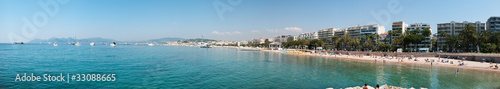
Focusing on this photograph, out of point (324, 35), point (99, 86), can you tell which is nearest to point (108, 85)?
point (99, 86)

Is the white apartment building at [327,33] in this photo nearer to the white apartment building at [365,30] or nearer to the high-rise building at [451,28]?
the white apartment building at [365,30]

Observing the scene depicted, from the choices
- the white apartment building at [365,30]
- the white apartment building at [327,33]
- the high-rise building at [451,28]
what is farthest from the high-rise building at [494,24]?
→ the white apartment building at [327,33]

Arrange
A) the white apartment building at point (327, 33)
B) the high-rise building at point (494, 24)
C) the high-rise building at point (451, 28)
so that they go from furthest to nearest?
the white apartment building at point (327, 33) → the high-rise building at point (451, 28) → the high-rise building at point (494, 24)

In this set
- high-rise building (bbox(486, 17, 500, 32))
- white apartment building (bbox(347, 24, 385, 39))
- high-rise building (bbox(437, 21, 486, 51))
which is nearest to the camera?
high-rise building (bbox(486, 17, 500, 32))

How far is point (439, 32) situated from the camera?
73562 mm

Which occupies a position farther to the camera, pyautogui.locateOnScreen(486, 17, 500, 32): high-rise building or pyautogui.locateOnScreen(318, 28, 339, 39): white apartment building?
pyautogui.locateOnScreen(318, 28, 339, 39): white apartment building

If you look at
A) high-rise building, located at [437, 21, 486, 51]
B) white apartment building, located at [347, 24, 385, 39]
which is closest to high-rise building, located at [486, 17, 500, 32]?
high-rise building, located at [437, 21, 486, 51]

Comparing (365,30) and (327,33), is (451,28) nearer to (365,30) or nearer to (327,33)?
(365,30)

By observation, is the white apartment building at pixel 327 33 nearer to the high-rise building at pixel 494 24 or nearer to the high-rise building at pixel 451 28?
the high-rise building at pixel 451 28

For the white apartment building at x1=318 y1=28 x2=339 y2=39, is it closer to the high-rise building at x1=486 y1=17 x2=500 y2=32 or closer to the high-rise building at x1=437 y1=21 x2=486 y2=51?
the high-rise building at x1=437 y1=21 x2=486 y2=51

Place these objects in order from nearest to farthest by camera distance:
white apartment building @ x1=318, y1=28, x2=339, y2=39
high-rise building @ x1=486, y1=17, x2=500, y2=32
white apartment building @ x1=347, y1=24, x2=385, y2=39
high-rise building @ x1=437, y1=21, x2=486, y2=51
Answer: high-rise building @ x1=486, y1=17, x2=500, y2=32 → high-rise building @ x1=437, y1=21, x2=486, y2=51 → white apartment building @ x1=347, y1=24, x2=385, y2=39 → white apartment building @ x1=318, y1=28, x2=339, y2=39

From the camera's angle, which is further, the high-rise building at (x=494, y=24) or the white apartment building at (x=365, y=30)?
the white apartment building at (x=365, y=30)

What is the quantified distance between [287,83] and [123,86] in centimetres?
1376

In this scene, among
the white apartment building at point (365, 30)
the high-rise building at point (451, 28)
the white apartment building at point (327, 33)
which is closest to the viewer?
the high-rise building at point (451, 28)
